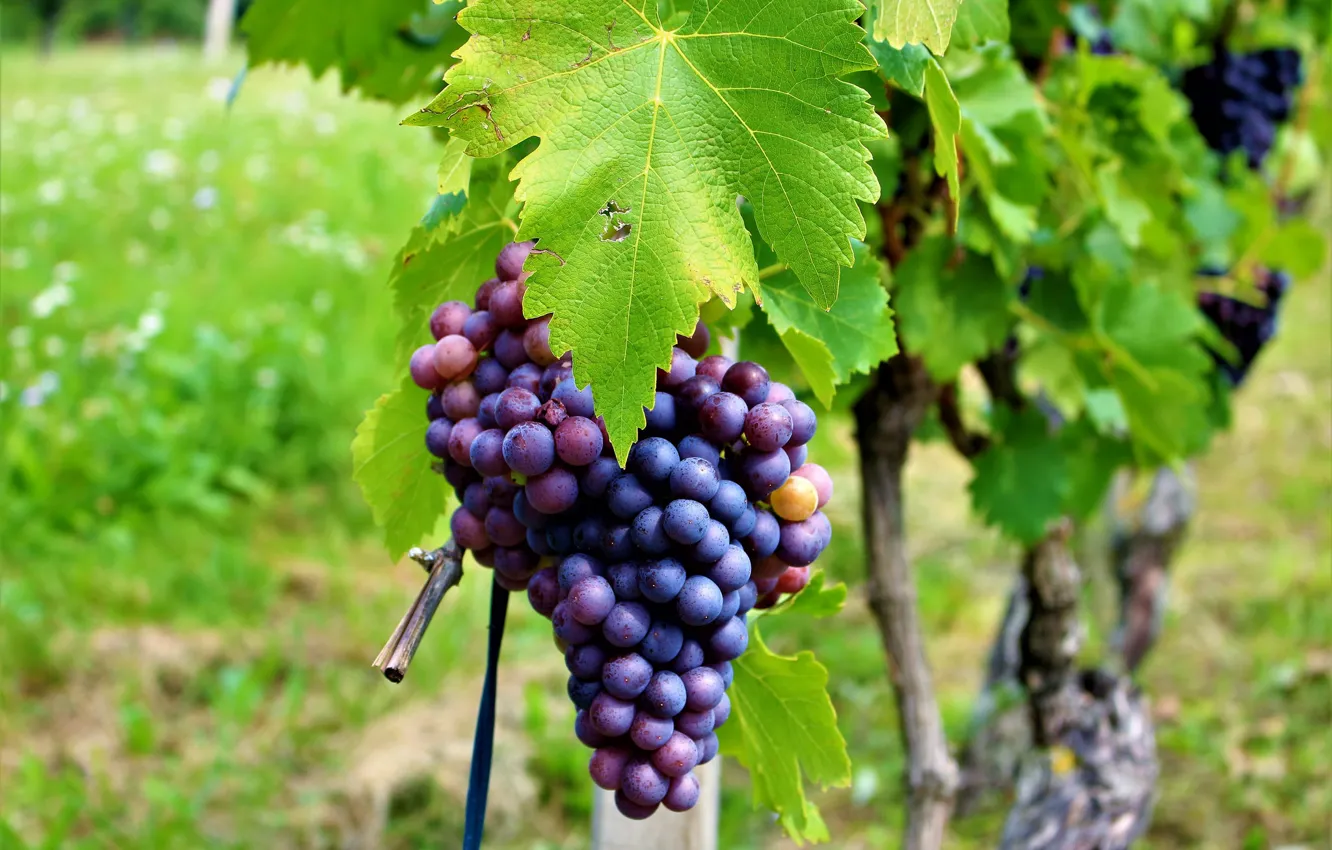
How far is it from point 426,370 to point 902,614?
1.12m

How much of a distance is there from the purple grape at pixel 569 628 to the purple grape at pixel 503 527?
0.21ft

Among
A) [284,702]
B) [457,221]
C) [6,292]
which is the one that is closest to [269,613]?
[284,702]

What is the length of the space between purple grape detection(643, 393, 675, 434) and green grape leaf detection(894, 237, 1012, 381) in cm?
68

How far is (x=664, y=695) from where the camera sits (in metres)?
0.70

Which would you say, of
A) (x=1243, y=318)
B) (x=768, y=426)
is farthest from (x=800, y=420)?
(x=1243, y=318)

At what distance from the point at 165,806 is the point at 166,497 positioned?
1.31m

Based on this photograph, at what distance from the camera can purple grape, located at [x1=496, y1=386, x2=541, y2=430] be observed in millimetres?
693

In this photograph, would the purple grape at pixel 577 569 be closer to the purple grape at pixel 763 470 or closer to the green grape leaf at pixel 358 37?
the purple grape at pixel 763 470

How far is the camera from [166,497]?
11.5 feet

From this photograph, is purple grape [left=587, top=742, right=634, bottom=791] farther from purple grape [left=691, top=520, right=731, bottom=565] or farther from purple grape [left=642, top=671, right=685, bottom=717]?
purple grape [left=691, top=520, right=731, bottom=565]

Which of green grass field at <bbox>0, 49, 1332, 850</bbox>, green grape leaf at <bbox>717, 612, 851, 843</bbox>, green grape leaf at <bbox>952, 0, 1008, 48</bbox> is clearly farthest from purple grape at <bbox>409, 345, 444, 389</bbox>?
green grass field at <bbox>0, 49, 1332, 850</bbox>

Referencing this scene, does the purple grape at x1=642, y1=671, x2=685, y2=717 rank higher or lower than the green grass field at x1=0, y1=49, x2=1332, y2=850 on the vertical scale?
higher

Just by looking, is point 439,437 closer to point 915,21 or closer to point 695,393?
point 695,393

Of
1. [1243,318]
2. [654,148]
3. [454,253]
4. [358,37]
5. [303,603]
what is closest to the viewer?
[654,148]
